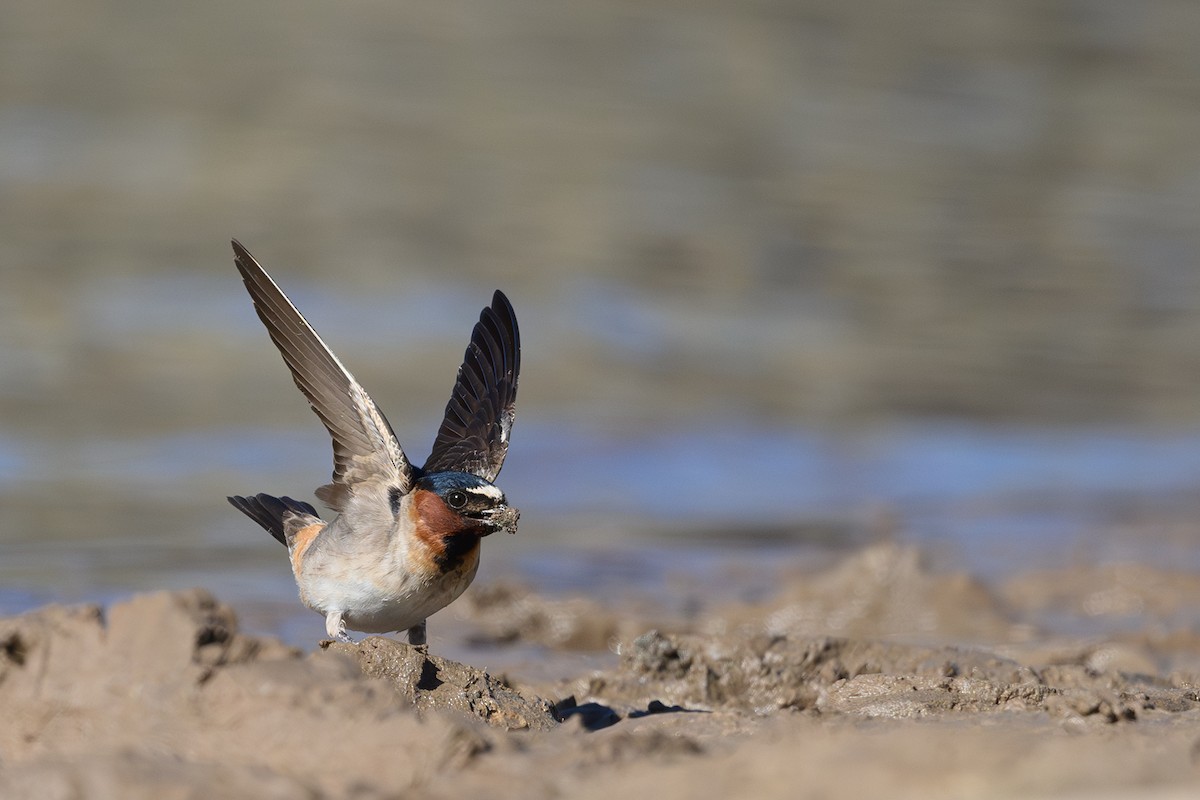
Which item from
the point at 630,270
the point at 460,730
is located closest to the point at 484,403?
the point at 460,730

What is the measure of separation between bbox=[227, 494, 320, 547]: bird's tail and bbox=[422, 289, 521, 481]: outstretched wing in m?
0.58

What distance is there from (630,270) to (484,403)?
1085 centimetres

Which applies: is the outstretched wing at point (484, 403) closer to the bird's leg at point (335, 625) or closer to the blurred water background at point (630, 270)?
the bird's leg at point (335, 625)

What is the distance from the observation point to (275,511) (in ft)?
25.3

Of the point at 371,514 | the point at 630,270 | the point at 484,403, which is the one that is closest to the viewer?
the point at 371,514

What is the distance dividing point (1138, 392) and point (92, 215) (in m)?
→ 11.3

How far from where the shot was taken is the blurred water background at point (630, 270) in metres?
11.8

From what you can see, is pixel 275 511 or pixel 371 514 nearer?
pixel 371 514

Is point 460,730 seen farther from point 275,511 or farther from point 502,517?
point 275,511

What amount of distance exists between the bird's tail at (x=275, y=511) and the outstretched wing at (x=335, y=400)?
2.68 feet

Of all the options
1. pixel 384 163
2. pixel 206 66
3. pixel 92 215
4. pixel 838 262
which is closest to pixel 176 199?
pixel 92 215

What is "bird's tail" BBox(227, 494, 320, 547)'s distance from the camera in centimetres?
766

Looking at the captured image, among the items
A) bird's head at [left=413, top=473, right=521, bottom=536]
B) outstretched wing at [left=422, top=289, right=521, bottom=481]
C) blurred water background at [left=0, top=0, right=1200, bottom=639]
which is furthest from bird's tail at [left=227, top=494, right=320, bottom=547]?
bird's head at [left=413, top=473, right=521, bottom=536]

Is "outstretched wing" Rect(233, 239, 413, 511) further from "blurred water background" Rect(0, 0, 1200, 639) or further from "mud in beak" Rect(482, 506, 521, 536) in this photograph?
"blurred water background" Rect(0, 0, 1200, 639)
